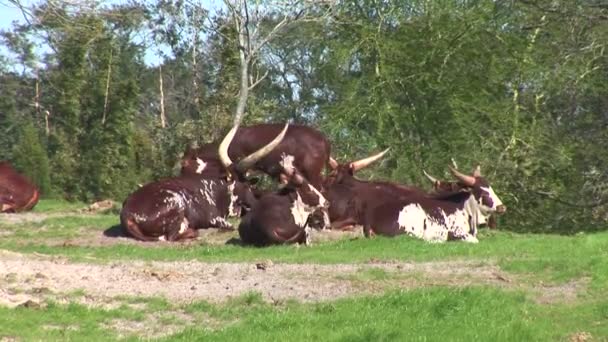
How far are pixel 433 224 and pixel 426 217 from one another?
19cm

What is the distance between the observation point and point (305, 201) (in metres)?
18.9

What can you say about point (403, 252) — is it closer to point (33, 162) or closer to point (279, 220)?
point (279, 220)

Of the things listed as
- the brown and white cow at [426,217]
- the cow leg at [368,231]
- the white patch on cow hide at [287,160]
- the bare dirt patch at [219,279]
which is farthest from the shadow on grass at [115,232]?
the bare dirt patch at [219,279]

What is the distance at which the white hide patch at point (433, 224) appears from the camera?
61.5 ft

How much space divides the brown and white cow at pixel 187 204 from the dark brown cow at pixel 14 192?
4.20 meters

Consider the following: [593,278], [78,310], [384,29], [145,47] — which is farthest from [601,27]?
[145,47]

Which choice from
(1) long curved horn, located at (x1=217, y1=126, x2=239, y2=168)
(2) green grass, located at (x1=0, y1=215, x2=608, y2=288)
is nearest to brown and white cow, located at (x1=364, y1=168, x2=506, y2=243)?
(2) green grass, located at (x1=0, y1=215, x2=608, y2=288)

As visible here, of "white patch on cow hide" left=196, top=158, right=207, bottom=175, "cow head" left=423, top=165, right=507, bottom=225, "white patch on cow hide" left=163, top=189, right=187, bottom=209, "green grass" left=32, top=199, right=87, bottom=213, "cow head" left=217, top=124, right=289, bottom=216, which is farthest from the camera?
"green grass" left=32, top=199, right=87, bottom=213

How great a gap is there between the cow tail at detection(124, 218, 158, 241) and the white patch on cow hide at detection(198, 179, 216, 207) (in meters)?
1.59

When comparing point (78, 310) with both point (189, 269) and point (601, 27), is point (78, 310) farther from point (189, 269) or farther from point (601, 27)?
point (601, 27)

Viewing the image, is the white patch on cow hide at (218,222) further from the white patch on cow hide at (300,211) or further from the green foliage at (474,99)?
the green foliage at (474,99)

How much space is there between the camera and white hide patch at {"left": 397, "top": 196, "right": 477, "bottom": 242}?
61.5 feet

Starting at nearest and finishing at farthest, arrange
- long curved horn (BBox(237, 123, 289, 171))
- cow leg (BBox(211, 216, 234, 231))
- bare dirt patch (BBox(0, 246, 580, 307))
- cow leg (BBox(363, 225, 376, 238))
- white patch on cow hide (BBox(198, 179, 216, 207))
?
bare dirt patch (BBox(0, 246, 580, 307)) → cow leg (BBox(363, 225, 376, 238)) → cow leg (BBox(211, 216, 234, 231)) → white patch on cow hide (BBox(198, 179, 216, 207)) → long curved horn (BBox(237, 123, 289, 171))

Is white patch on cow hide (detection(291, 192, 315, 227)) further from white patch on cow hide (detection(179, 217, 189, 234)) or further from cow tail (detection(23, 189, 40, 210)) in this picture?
cow tail (detection(23, 189, 40, 210))
